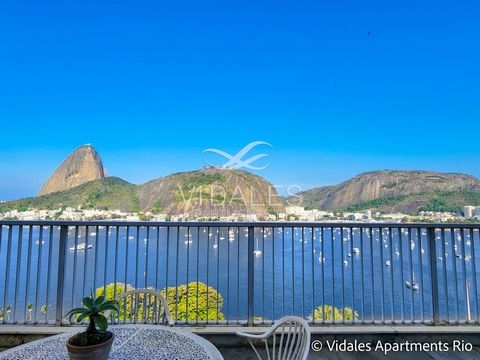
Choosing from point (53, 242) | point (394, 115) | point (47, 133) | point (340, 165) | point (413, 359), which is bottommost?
point (413, 359)

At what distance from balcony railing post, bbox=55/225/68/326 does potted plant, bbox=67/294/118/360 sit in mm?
2155

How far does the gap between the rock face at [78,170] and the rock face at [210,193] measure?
474 inches

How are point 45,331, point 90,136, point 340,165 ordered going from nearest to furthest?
1. point 45,331
2. point 340,165
3. point 90,136

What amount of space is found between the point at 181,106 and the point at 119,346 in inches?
1279

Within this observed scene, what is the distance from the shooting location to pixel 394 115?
3353 centimetres

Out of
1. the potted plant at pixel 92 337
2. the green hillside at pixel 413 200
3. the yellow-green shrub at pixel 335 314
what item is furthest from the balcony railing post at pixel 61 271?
the green hillside at pixel 413 200

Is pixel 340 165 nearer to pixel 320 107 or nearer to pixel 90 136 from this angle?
pixel 320 107

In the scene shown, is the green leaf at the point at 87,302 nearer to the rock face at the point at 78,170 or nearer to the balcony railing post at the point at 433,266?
the balcony railing post at the point at 433,266

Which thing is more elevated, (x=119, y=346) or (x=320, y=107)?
(x=320, y=107)

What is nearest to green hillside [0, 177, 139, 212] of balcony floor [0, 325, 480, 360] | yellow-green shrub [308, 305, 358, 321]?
balcony floor [0, 325, 480, 360]

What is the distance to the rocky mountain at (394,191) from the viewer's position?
45.9ft

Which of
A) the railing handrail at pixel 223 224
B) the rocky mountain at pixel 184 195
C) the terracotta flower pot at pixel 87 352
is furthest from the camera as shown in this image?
the rocky mountain at pixel 184 195

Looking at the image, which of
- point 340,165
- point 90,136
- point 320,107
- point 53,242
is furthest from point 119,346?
point 90,136

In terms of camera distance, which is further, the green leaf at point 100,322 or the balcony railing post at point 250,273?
the balcony railing post at point 250,273
